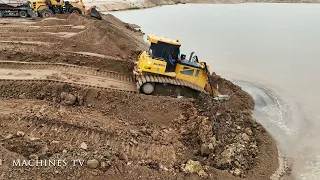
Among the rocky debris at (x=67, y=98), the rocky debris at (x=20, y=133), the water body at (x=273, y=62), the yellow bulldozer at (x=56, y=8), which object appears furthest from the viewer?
the yellow bulldozer at (x=56, y=8)

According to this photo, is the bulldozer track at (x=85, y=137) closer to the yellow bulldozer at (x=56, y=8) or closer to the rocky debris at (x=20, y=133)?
the rocky debris at (x=20, y=133)

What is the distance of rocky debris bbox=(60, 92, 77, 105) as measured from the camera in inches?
414

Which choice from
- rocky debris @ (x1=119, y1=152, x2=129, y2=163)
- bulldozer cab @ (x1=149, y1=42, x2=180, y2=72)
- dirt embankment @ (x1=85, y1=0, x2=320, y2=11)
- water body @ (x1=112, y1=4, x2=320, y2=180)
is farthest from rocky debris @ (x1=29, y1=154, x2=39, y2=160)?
dirt embankment @ (x1=85, y1=0, x2=320, y2=11)

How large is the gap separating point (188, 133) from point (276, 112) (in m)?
5.21

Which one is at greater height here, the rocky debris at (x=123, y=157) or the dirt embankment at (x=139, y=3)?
the dirt embankment at (x=139, y=3)

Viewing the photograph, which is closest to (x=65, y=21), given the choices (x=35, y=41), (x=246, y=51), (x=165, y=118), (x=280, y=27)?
(x=35, y=41)

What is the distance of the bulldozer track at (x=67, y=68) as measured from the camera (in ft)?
41.2

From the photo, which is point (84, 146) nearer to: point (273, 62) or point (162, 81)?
point (162, 81)

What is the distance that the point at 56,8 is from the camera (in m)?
24.3

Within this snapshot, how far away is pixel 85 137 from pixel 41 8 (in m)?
18.5

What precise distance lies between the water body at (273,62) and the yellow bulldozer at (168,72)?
9.68 ft

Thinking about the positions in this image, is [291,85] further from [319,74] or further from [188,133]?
[188,133]

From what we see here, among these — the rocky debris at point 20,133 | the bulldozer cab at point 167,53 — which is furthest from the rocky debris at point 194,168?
the bulldozer cab at point 167,53

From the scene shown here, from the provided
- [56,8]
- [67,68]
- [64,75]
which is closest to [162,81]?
[64,75]
